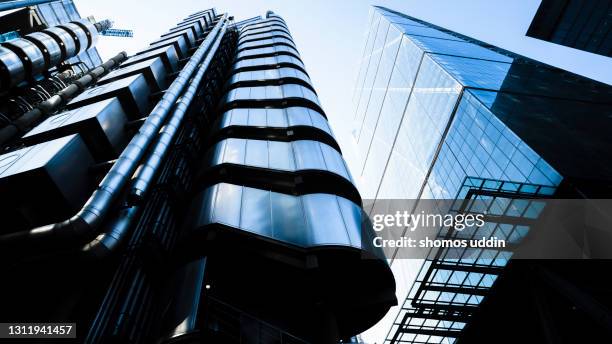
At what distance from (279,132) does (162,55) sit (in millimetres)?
13031

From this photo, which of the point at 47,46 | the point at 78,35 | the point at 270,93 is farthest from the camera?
the point at 78,35

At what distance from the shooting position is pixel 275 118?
17109 millimetres

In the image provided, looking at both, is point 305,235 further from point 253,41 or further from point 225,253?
point 253,41

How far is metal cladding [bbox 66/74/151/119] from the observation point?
15.6 m

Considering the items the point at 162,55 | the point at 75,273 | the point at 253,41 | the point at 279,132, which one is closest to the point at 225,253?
the point at 75,273

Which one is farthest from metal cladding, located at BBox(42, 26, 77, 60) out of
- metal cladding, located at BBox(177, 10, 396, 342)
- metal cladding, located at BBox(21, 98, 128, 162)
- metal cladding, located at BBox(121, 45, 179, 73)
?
metal cladding, located at BBox(177, 10, 396, 342)

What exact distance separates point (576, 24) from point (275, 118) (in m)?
58.8

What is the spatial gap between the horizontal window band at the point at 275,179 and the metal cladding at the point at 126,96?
5918 mm

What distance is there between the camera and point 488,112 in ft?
94.7

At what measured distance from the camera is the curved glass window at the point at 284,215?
32.6 ft

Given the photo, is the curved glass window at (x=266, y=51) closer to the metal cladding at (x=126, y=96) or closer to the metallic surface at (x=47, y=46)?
the metal cladding at (x=126, y=96)

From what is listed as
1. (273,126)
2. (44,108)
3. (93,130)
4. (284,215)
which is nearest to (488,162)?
(273,126)

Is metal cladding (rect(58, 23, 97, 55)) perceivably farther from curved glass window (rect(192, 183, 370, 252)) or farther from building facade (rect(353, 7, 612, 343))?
building facade (rect(353, 7, 612, 343))

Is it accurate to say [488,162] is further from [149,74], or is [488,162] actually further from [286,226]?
[149,74]
